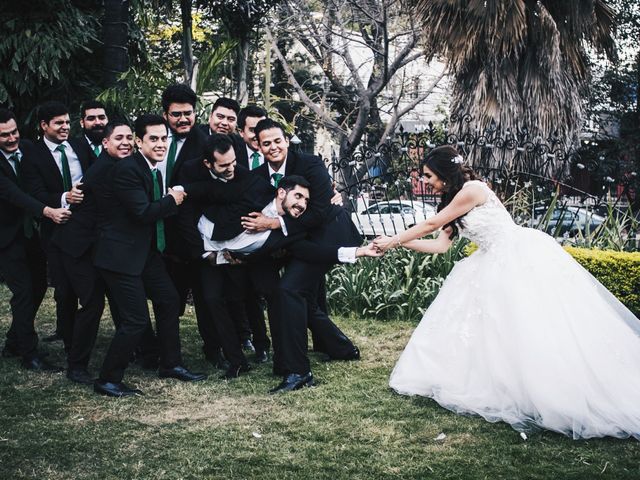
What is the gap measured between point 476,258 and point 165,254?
95.6 inches

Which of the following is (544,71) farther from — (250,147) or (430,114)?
(430,114)

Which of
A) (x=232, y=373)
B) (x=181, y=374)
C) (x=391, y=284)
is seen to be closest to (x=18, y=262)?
(x=181, y=374)

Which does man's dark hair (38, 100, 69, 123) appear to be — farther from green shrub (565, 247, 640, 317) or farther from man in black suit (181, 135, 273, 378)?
green shrub (565, 247, 640, 317)

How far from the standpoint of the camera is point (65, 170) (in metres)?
6.22

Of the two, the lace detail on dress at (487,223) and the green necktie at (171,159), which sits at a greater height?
the green necktie at (171,159)

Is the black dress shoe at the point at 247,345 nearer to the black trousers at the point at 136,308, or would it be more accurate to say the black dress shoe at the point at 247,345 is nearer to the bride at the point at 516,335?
the black trousers at the point at 136,308

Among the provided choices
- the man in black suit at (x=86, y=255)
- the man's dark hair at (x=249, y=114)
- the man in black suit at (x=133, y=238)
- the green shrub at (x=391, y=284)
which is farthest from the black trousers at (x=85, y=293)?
the green shrub at (x=391, y=284)

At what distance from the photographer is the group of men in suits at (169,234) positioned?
5.45m

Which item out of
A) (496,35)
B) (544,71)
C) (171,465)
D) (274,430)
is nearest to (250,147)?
(274,430)

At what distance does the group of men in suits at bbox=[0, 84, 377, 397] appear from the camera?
17.9ft

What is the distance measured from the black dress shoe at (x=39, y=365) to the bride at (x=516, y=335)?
2777 mm

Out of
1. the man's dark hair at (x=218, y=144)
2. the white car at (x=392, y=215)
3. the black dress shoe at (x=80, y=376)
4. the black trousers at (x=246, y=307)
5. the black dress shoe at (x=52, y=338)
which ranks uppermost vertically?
the man's dark hair at (x=218, y=144)

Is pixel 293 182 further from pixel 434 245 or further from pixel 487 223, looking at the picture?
pixel 487 223

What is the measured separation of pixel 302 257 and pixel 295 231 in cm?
20
